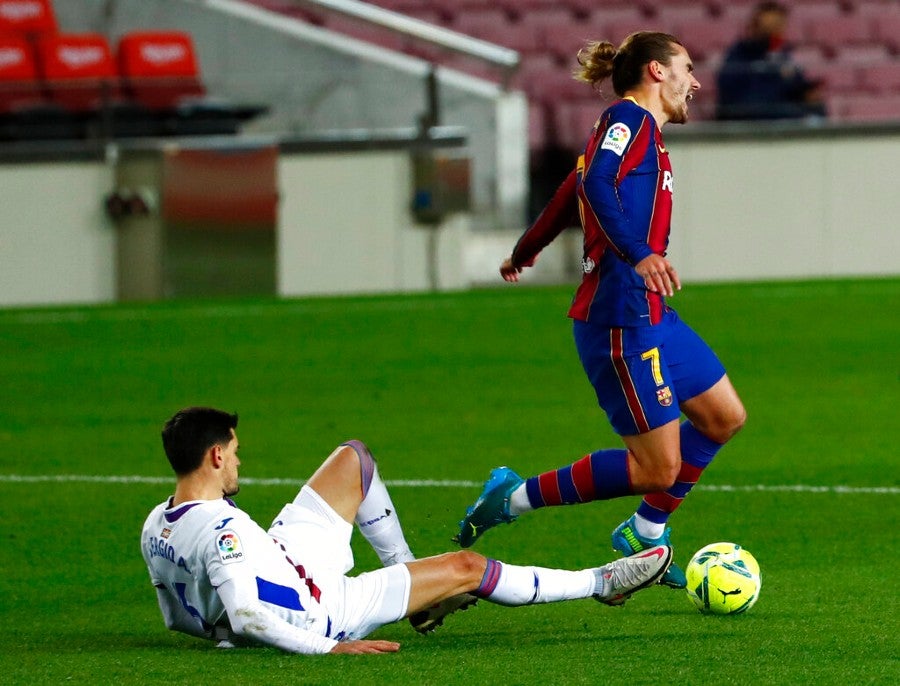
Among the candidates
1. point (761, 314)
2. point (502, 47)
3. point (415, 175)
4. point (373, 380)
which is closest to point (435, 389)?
point (373, 380)

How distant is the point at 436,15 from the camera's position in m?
19.3

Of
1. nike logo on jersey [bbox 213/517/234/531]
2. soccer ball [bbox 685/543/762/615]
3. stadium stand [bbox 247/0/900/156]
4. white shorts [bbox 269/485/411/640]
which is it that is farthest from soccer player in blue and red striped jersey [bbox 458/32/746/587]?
stadium stand [bbox 247/0/900/156]

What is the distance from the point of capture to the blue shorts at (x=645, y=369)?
5.43m

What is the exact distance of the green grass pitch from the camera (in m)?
4.71

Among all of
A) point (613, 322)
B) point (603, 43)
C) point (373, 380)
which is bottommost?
point (373, 380)

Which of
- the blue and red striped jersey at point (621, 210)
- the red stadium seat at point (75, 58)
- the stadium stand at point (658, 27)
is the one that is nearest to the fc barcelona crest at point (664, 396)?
the blue and red striped jersey at point (621, 210)

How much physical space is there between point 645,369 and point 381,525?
922mm

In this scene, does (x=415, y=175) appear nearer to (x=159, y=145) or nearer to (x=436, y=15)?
(x=159, y=145)

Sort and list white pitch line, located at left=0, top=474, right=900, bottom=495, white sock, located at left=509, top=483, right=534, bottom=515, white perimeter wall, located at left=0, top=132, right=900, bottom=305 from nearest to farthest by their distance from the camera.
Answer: white sock, located at left=509, top=483, right=534, bottom=515
white pitch line, located at left=0, top=474, right=900, bottom=495
white perimeter wall, located at left=0, top=132, right=900, bottom=305

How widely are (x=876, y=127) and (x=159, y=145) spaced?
644cm

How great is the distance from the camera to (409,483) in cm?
787

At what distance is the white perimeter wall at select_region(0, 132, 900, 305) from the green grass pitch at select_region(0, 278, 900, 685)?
504 millimetres

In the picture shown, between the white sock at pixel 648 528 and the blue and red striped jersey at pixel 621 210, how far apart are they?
0.65 m

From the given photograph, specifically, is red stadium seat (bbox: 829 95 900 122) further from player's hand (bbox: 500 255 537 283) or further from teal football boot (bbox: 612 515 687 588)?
teal football boot (bbox: 612 515 687 588)
